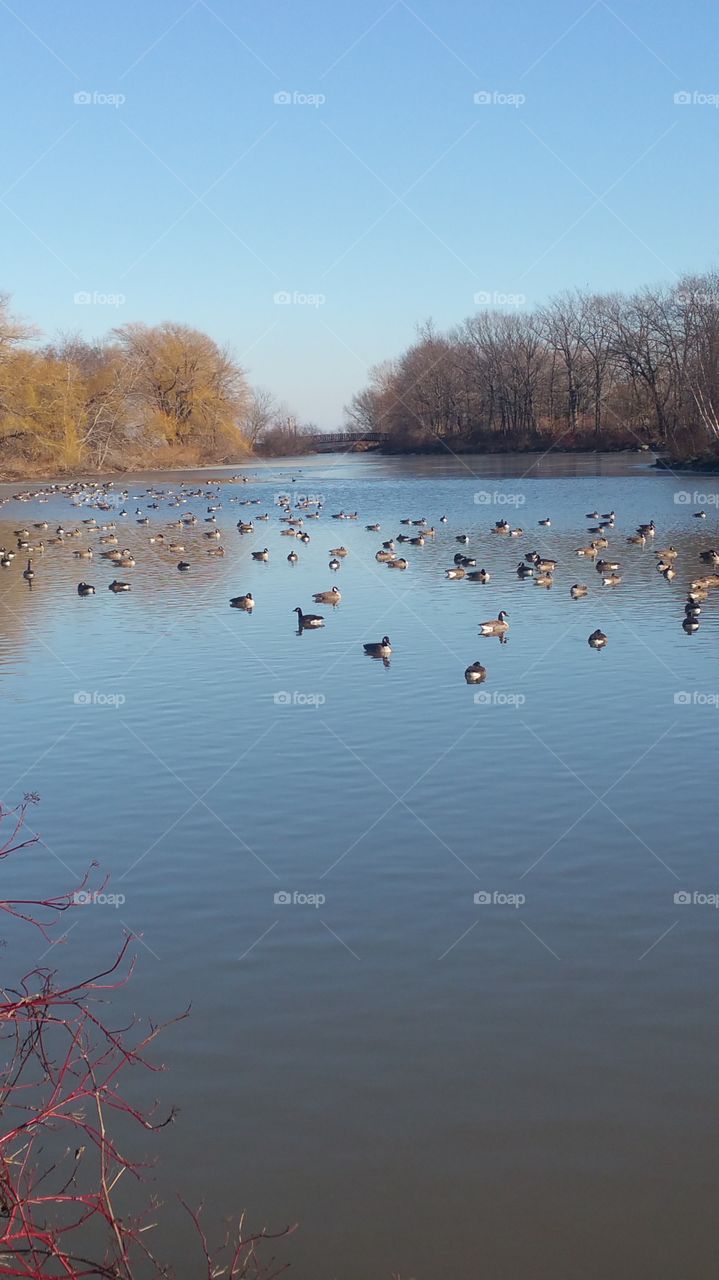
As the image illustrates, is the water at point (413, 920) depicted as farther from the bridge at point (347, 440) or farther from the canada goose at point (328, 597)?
the bridge at point (347, 440)

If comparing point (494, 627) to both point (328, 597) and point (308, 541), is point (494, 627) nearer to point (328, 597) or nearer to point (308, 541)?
point (328, 597)

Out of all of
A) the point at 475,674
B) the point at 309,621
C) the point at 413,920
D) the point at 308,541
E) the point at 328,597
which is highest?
the point at 308,541

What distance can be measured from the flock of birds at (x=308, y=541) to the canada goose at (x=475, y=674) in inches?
0.5

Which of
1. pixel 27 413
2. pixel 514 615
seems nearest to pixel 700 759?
pixel 514 615

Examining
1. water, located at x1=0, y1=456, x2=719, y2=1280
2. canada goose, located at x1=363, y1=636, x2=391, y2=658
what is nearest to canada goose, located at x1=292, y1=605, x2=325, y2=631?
water, located at x1=0, y1=456, x2=719, y2=1280

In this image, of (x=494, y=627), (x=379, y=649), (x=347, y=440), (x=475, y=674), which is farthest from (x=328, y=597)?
(x=347, y=440)

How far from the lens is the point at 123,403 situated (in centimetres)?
8788

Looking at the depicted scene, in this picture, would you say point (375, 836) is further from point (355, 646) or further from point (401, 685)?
point (355, 646)

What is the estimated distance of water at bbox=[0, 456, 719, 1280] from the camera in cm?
565

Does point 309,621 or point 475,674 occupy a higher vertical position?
point 309,621

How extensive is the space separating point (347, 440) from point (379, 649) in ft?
388

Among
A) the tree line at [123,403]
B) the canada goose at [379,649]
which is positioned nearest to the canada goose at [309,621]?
the canada goose at [379,649]

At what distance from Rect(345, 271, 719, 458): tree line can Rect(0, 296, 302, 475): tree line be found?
1904 cm

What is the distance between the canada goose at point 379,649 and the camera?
59.6 ft
